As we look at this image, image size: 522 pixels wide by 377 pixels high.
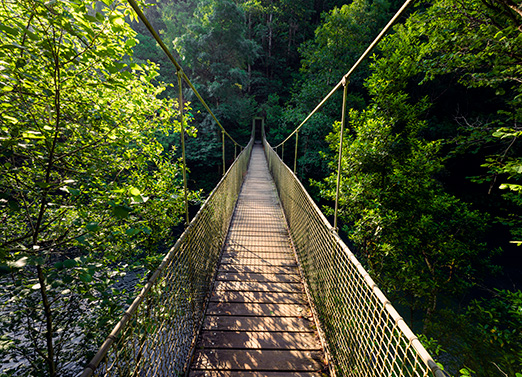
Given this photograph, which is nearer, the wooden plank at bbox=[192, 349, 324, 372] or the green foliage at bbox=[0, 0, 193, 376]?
the green foliage at bbox=[0, 0, 193, 376]

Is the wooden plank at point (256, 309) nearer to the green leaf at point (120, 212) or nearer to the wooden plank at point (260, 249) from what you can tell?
the wooden plank at point (260, 249)

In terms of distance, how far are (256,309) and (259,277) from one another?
1.41ft

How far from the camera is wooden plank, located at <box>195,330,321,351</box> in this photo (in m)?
1.55

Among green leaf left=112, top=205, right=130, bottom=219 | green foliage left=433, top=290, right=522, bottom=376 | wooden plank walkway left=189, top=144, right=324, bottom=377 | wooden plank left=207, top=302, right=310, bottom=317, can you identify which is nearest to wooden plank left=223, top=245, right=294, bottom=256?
wooden plank walkway left=189, top=144, right=324, bottom=377

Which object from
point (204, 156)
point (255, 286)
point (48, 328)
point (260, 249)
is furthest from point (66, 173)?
point (204, 156)

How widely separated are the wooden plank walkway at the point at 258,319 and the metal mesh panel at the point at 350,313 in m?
0.17

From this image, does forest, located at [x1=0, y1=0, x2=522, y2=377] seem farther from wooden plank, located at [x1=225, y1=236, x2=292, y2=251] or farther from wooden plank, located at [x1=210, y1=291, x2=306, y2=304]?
wooden plank, located at [x1=225, y1=236, x2=292, y2=251]

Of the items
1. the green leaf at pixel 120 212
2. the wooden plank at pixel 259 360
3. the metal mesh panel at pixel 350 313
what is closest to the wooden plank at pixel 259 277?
the metal mesh panel at pixel 350 313

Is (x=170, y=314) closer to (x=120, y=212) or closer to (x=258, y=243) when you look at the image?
(x=120, y=212)

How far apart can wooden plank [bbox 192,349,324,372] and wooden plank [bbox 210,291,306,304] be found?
0.46m

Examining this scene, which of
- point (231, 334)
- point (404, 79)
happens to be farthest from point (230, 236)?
point (404, 79)

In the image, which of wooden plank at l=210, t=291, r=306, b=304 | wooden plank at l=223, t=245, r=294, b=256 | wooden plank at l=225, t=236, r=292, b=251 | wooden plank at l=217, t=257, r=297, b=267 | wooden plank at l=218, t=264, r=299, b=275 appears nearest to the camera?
wooden plank at l=210, t=291, r=306, b=304

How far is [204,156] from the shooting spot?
12172 mm

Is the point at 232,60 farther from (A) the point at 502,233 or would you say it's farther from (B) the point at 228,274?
(A) the point at 502,233
